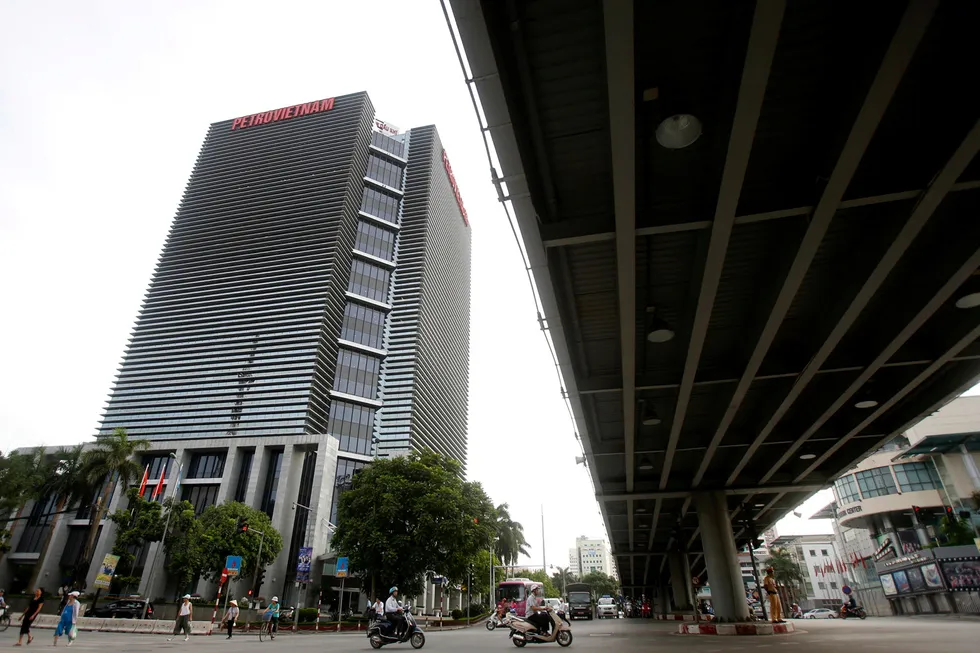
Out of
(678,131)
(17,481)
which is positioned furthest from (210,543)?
(678,131)

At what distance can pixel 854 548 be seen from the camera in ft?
214

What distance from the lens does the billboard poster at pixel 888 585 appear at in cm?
4562

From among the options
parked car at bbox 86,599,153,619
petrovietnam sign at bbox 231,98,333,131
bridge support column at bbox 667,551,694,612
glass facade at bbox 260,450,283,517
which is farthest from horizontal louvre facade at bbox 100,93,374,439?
bridge support column at bbox 667,551,694,612

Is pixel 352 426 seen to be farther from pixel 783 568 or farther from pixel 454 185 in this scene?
pixel 454 185

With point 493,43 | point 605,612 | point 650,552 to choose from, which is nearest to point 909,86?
point 493,43

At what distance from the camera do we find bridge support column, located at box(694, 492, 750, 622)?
20.4 m

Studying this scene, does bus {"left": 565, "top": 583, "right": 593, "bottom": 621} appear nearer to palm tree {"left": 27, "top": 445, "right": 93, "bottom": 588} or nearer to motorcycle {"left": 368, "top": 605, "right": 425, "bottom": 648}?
motorcycle {"left": 368, "top": 605, "right": 425, "bottom": 648}

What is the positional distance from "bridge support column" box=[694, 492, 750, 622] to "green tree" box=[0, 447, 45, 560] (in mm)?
48523

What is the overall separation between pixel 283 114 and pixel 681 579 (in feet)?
282

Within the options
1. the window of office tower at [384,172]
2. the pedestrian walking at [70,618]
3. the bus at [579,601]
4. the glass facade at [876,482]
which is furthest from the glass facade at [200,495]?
the glass facade at [876,482]

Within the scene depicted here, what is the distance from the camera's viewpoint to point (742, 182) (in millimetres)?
6805

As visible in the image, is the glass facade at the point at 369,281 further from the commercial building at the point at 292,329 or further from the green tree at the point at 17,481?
the green tree at the point at 17,481

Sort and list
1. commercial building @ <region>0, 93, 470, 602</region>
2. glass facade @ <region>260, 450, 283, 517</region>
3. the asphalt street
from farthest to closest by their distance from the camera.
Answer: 1. commercial building @ <region>0, 93, 470, 602</region>
2. glass facade @ <region>260, 450, 283, 517</region>
3. the asphalt street

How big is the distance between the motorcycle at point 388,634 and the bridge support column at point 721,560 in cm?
1285
